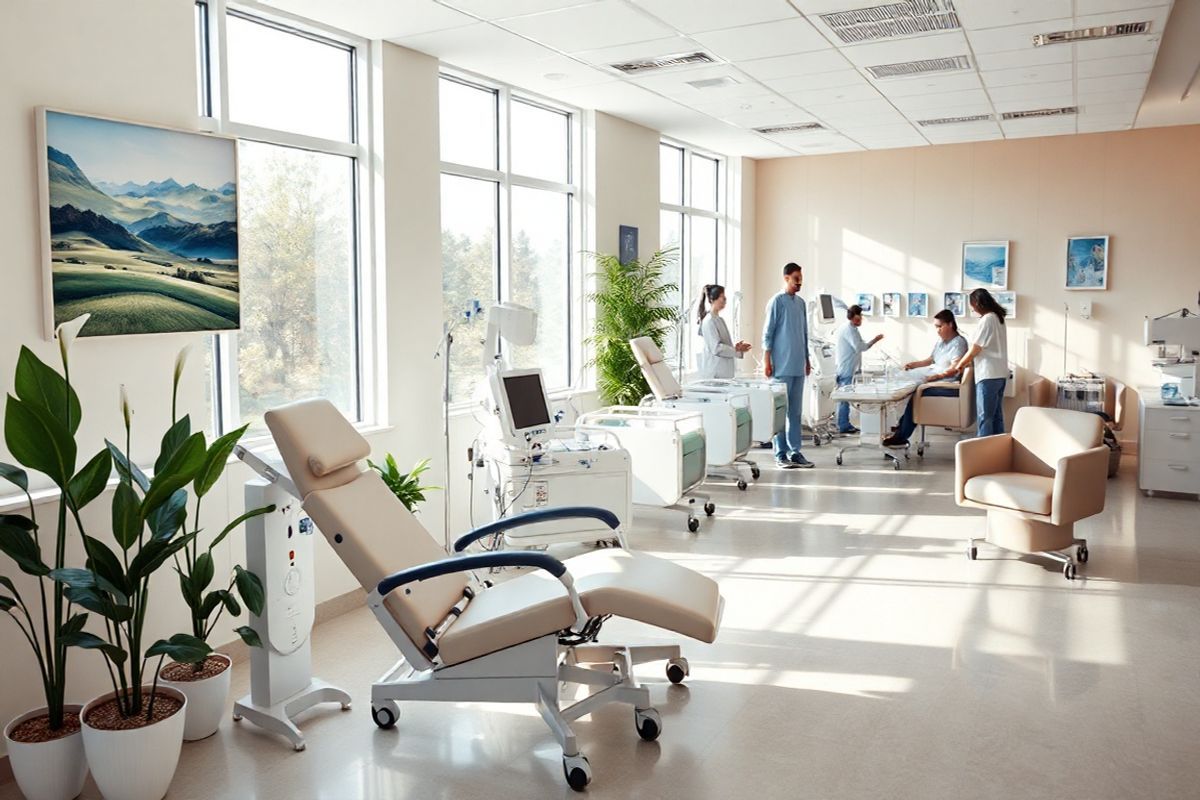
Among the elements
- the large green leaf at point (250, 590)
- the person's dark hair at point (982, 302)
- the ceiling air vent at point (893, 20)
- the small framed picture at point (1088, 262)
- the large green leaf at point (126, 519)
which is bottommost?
the large green leaf at point (250, 590)

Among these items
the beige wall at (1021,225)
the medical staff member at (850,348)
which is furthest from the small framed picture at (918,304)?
the medical staff member at (850,348)

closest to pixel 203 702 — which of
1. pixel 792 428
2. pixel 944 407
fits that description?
A: pixel 792 428

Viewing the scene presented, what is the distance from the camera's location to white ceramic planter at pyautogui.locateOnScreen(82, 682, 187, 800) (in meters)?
2.91

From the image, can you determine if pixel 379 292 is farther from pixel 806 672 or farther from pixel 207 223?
pixel 806 672

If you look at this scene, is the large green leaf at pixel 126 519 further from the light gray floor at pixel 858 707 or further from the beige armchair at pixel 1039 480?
the beige armchair at pixel 1039 480

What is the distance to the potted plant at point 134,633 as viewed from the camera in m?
2.91

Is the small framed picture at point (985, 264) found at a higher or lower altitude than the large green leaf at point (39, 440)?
higher

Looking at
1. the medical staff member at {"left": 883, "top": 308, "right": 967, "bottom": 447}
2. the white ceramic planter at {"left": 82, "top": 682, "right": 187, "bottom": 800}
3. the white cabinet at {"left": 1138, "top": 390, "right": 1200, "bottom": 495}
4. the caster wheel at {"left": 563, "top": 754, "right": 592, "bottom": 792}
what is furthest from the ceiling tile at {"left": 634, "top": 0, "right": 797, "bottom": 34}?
the medical staff member at {"left": 883, "top": 308, "right": 967, "bottom": 447}

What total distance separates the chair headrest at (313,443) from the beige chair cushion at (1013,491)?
11.6 ft

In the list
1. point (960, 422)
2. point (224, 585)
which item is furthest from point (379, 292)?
point (960, 422)

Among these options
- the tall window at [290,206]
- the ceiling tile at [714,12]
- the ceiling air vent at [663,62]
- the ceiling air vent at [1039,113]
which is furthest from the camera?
the ceiling air vent at [1039,113]

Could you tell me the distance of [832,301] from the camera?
10.1 m

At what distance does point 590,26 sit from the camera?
526 cm

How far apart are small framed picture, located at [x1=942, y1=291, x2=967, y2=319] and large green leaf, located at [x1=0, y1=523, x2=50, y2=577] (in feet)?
29.9
